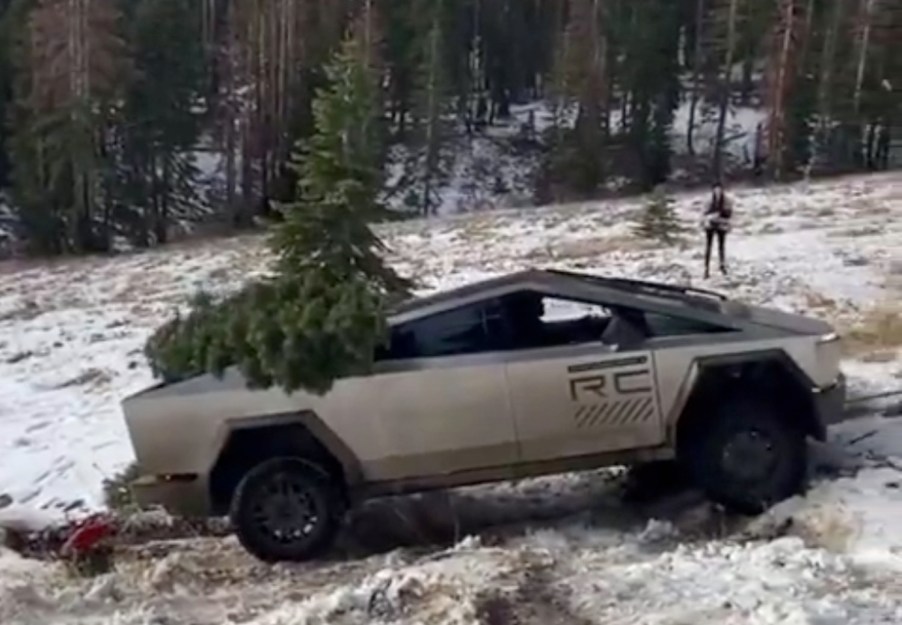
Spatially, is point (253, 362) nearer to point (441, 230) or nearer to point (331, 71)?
point (331, 71)

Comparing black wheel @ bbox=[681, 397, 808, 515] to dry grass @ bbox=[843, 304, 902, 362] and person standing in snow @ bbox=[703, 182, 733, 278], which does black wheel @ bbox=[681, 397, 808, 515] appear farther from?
person standing in snow @ bbox=[703, 182, 733, 278]

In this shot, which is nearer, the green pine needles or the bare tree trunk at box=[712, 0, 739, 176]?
the green pine needles

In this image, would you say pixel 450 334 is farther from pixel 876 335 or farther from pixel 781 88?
pixel 781 88

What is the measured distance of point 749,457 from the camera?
24.6 feet

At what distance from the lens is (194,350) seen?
7.73 metres

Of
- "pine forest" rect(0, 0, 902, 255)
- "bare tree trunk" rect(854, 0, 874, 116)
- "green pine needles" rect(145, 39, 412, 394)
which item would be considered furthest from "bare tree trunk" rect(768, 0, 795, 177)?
"green pine needles" rect(145, 39, 412, 394)

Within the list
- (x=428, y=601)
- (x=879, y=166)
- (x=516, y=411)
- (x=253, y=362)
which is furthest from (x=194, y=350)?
(x=879, y=166)

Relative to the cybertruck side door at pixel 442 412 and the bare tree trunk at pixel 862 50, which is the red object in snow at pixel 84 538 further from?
the bare tree trunk at pixel 862 50

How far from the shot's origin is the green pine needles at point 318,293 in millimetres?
7371

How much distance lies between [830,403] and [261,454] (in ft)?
10.7

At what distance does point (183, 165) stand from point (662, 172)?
17.3m

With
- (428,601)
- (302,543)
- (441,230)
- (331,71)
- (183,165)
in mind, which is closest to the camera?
(428,601)

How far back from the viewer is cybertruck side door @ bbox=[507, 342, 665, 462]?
741 cm

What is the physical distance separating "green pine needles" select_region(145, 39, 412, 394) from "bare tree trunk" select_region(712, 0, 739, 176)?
130 ft
